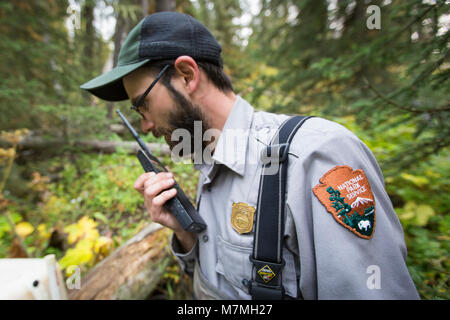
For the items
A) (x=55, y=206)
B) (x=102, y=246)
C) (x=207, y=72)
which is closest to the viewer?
(x=207, y=72)

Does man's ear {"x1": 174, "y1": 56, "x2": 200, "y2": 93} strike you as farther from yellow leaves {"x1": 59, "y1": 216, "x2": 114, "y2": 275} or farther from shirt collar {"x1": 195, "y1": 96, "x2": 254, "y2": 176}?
yellow leaves {"x1": 59, "y1": 216, "x2": 114, "y2": 275}

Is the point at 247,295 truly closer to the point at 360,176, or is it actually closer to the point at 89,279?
the point at 360,176

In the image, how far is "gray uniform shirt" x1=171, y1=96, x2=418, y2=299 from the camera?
2.69 ft

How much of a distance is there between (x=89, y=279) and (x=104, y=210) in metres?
1.44

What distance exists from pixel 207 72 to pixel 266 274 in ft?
4.27

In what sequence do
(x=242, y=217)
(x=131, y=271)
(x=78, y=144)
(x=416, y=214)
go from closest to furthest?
(x=242, y=217)
(x=131, y=271)
(x=416, y=214)
(x=78, y=144)

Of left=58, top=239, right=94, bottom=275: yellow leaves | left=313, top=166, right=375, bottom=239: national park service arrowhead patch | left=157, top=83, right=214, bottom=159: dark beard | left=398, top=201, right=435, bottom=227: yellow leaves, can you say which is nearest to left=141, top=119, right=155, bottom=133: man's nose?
left=157, top=83, right=214, bottom=159: dark beard

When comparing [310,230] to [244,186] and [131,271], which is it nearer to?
[244,186]

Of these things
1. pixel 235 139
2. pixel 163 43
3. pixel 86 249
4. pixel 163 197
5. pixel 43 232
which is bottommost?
pixel 43 232

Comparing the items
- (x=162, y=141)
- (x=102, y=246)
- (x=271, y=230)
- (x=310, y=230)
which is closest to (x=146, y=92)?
(x=271, y=230)

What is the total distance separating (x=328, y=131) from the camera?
997mm

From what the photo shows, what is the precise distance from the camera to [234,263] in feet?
3.79

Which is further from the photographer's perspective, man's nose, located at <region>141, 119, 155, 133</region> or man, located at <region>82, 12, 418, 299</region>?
man's nose, located at <region>141, 119, 155, 133</region>

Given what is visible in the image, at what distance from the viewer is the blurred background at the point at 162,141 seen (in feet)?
6.16
